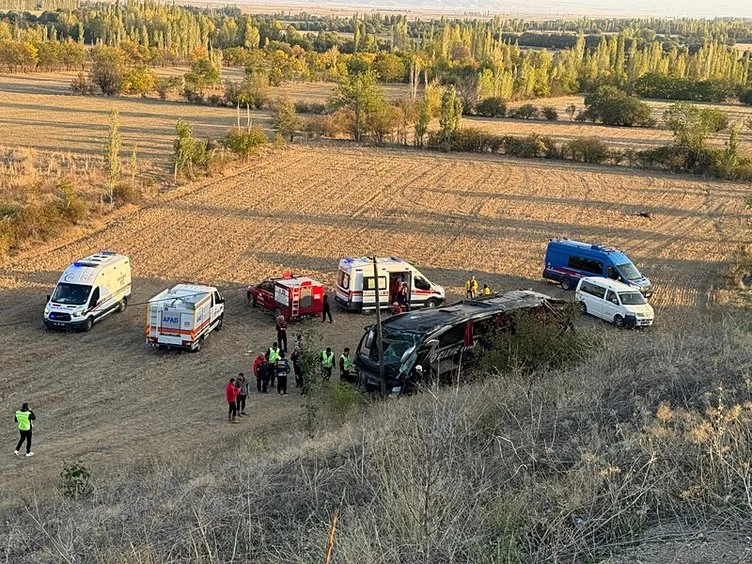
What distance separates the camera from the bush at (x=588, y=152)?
47.4m

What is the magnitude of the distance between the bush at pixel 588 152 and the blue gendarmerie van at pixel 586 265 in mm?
25170

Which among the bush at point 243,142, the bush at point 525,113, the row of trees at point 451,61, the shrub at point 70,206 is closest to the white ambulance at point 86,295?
the shrub at point 70,206

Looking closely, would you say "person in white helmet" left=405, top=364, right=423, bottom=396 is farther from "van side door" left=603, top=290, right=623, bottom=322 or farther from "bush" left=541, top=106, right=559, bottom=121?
"bush" left=541, top=106, right=559, bottom=121

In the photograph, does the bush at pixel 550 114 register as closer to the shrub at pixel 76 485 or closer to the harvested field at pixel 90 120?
the harvested field at pixel 90 120

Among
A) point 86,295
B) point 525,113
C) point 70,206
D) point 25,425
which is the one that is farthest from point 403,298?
point 525,113

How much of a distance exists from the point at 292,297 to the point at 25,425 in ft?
27.0

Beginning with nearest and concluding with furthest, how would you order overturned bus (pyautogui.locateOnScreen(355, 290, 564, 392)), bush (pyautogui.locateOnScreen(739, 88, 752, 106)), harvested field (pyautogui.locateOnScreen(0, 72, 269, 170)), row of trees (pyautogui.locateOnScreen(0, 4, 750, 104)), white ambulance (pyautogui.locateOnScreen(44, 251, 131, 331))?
overturned bus (pyautogui.locateOnScreen(355, 290, 564, 392))
white ambulance (pyautogui.locateOnScreen(44, 251, 131, 331))
harvested field (pyautogui.locateOnScreen(0, 72, 269, 170))
bush (pyautogui.locateOnScreen(739, 88, 752, 106))
row of trees (pyautogui.locateOnScreen(0, 4, 750, 104))

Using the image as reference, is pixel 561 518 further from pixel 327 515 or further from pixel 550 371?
pixel 550 371

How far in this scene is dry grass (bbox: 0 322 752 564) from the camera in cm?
600

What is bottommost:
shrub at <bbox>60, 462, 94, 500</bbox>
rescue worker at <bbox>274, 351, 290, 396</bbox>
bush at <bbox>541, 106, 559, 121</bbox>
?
rescue worker at <bbox>274, 351, 290, 396</bbox>

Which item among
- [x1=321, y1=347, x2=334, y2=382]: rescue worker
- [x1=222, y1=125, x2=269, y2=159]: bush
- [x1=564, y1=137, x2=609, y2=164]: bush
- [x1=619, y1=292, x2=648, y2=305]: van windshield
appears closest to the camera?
[x1=321, y1=347, x2=334, y2=382]: rescue worker

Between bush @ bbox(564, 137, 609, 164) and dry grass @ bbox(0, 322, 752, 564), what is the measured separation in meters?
39.4

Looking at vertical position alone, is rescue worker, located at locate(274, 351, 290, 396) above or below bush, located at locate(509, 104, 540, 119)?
below

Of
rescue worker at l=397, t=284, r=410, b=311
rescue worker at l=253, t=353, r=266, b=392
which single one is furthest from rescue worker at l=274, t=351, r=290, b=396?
rescue worker at l=397, t=284, r=410, b=311
